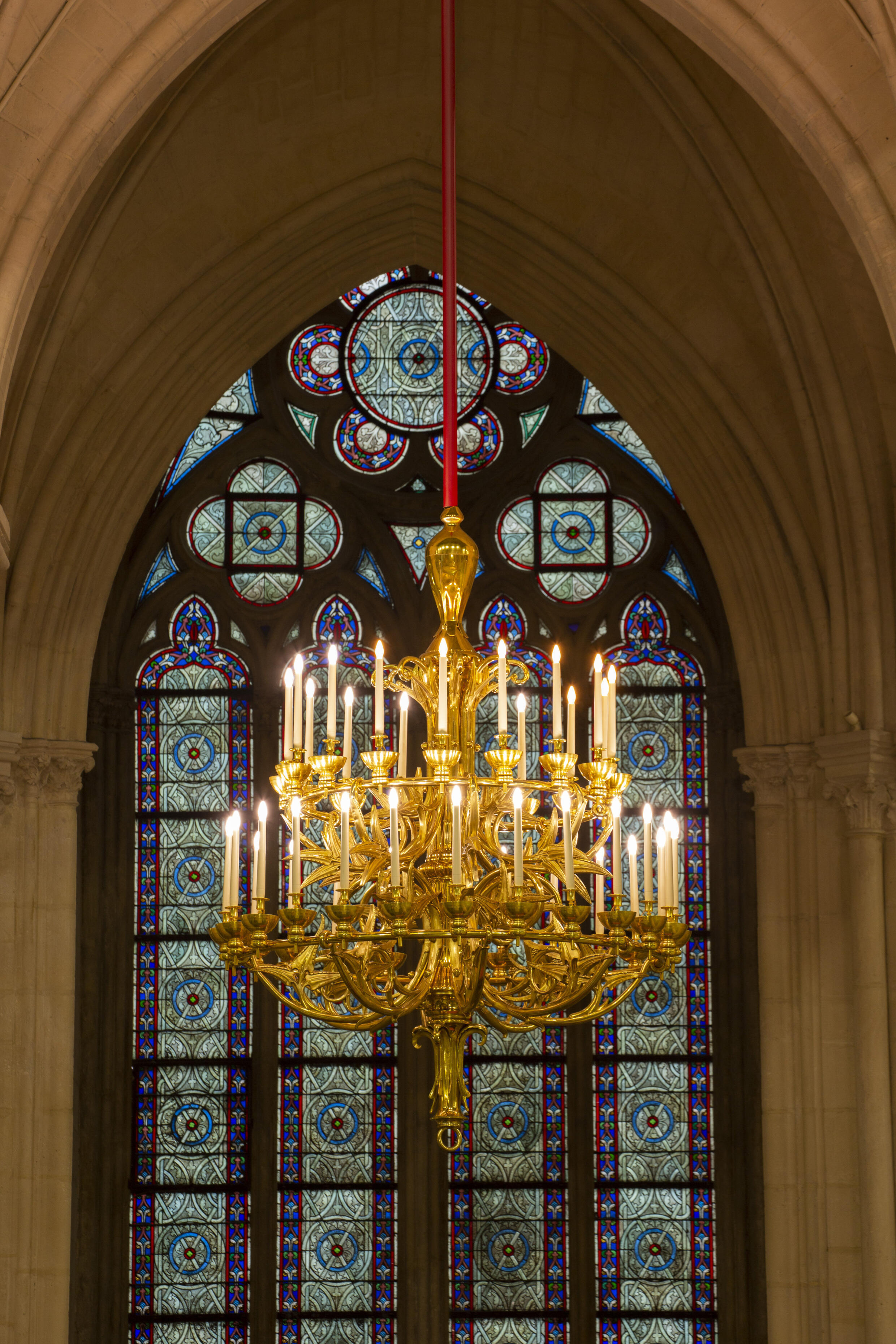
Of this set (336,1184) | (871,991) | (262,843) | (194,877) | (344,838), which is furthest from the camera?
(194,877)

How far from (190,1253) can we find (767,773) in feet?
15.8

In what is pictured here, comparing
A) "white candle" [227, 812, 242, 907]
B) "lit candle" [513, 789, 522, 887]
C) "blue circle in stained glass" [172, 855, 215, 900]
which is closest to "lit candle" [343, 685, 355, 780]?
"white candle" [227, 812, 242, 907]

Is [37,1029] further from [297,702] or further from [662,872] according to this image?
[662,872]

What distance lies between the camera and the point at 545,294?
39.1ft

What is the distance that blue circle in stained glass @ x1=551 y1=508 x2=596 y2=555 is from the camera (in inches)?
530

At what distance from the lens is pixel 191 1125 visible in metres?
12.4

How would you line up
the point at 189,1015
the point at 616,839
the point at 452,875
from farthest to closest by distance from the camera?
1. the point at 189,1015
2. the point at 616,839
3. the point at 452,875

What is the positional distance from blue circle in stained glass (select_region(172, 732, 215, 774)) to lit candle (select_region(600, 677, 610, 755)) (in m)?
6.19

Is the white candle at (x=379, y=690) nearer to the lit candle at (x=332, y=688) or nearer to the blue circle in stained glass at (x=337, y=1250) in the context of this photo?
the lit candle at (x=332, y=688)

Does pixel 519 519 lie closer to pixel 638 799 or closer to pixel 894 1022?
pixel 638 799

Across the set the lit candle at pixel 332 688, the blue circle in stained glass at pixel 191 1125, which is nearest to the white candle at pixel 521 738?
the lit candle at pixel 332 688

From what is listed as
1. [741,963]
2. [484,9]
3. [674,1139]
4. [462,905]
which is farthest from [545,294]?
[462,905]

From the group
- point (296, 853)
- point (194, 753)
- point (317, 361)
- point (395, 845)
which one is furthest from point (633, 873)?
point (317, 361)

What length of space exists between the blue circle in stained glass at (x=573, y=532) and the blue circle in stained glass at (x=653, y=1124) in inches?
151
